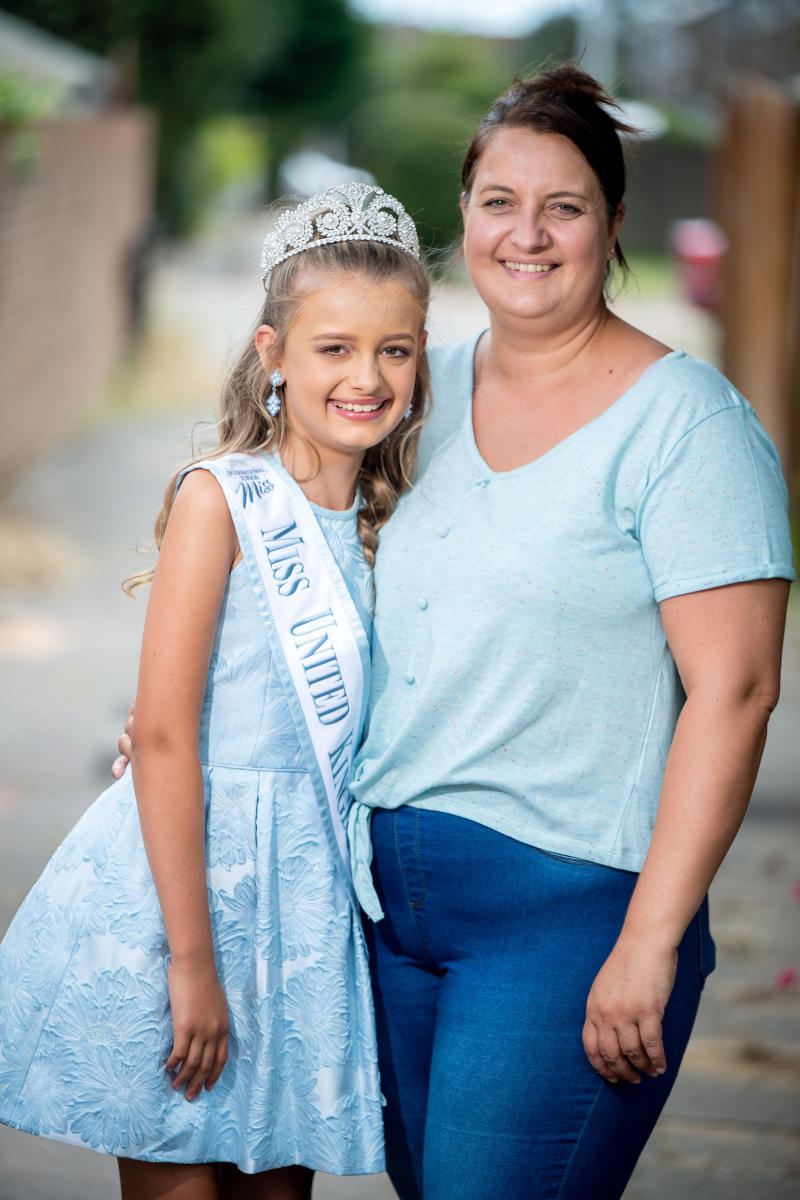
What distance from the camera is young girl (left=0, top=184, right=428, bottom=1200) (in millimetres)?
1854

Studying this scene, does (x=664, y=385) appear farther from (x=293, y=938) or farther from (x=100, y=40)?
(x=100, y=40)

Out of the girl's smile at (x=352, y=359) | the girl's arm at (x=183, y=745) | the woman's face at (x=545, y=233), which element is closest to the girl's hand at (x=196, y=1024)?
the girl's arm at (x=183, y=745)

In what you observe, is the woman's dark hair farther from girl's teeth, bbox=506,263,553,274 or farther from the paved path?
the paved path

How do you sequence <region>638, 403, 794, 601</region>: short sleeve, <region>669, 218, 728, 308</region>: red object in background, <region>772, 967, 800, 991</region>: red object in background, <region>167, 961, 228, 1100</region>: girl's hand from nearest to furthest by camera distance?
1. <region>638, 403, 794, 601</region>: short sleeve
2. <region>167, 961, 228, 1100</region>: girl's hand
3. <region>772, 967, 800, 991</region>: red object in background
4. <region>669, 218, 728, 308</region>: red object in background

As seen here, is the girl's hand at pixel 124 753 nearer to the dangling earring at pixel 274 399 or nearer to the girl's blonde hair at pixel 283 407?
the girl's blonde hair at pixel 283 407

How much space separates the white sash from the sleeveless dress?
0.03 metres

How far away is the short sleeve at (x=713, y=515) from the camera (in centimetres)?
174

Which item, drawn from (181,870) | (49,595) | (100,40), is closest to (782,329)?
(49,595)

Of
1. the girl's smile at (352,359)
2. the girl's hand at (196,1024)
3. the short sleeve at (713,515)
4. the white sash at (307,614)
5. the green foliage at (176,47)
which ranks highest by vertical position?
the green foliage at (176,47)

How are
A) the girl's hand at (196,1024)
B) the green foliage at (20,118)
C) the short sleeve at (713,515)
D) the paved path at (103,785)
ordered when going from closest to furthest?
the short sleeve at (713,515) → the girl's hand at (196,1024) → the paved path at (103,785) → the green foliage at (20,118)

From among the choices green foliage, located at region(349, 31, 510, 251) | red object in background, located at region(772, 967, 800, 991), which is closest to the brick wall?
green foliage, located at region(349, 31, 510, 251)

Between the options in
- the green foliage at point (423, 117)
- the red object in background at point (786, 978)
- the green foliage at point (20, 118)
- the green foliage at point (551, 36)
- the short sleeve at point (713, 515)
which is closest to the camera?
the short sleeve at point (713, 515)

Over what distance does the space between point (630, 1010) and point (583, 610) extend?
20.6 inches

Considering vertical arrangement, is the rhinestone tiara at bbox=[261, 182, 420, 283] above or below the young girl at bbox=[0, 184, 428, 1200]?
above
